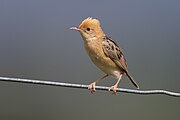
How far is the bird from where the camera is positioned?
6.86 meters

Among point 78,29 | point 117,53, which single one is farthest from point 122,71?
point 78,29

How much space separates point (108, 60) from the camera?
6.92 m

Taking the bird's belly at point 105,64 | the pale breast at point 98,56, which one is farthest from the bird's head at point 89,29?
the bird's belly at point 105,64

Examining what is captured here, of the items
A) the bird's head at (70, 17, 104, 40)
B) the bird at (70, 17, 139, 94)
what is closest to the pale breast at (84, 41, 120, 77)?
the bird at (70, 17, 139, 94)

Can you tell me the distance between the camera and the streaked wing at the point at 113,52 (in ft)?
22.7

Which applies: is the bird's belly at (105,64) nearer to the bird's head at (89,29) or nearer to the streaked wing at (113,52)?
the streaked wing at (113,52)

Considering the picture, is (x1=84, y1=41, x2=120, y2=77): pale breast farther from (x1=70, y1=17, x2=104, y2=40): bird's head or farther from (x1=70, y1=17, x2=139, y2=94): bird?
(x1=70, y1=17, x2=104, y2=40): bird's head

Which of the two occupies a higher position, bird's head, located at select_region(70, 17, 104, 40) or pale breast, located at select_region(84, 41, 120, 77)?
bird's head, located at select_region(70, 17, 104, 40)

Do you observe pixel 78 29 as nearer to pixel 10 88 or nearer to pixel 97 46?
pixel 97 46

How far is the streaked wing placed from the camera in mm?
6918

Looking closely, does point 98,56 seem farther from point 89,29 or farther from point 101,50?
point 89,29

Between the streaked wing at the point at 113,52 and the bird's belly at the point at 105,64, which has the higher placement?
the streaked wing at the point at 113,52

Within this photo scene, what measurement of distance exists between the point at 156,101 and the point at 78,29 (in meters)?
10.2

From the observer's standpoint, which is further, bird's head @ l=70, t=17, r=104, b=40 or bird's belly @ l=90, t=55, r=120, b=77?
bird's head @ l=70, t=17, r=104, b=40
